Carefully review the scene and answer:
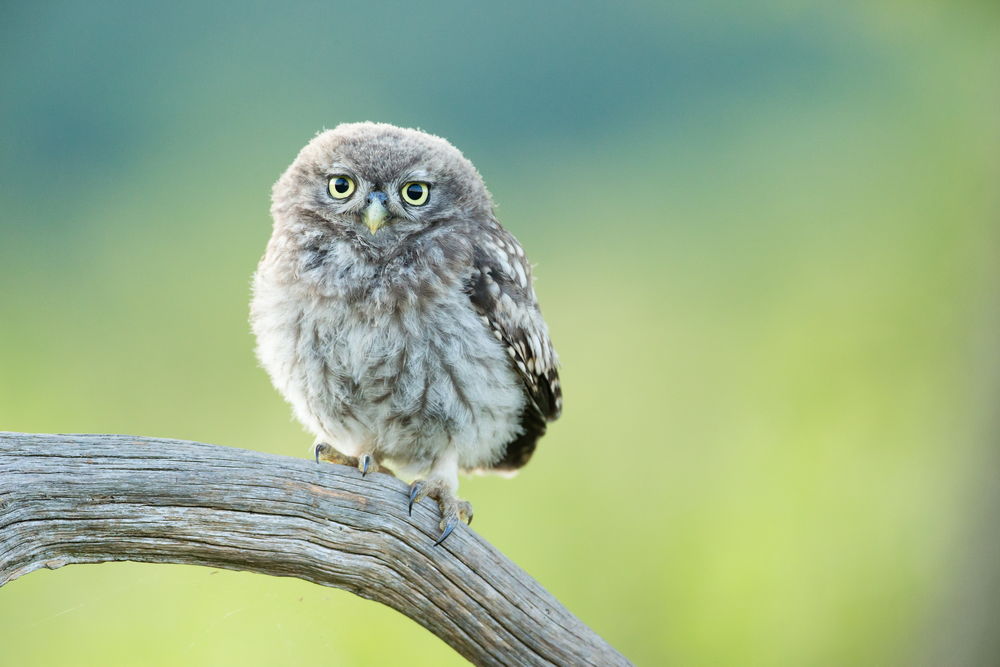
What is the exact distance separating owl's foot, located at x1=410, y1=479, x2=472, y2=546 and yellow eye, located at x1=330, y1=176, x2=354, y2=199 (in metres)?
0.77

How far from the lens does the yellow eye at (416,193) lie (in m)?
2.41

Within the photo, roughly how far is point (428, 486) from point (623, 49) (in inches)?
91.6

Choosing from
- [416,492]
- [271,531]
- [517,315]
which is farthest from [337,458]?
[517,315]

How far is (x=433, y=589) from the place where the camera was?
2125mm

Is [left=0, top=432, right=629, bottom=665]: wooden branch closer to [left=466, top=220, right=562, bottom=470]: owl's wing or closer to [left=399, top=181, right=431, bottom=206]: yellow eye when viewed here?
[left=466, top=220, right=562, bottom=470]: owl's wing

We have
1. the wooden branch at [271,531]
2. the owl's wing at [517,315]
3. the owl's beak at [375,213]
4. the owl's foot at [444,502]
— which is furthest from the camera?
the owl's wing at [517,315]

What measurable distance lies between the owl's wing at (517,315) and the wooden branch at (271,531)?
20.0 inches

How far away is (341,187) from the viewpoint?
241 cm

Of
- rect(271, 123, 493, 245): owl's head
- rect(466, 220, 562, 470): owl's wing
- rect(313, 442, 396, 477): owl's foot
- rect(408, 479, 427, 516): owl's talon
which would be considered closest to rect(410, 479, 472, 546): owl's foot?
rect(408, 479, 427, 516): owl's talon

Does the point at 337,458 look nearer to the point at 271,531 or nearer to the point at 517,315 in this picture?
the point at 271,531

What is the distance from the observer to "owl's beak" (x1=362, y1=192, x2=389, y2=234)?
232 centimetres

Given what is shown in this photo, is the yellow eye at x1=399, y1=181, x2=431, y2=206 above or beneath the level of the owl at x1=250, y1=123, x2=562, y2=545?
above

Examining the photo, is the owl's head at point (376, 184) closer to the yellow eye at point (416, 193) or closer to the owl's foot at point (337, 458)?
the yellow eye at point (416, 193)

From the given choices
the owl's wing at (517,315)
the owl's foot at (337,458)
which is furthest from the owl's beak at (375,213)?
the owl's foot at (337,458)
